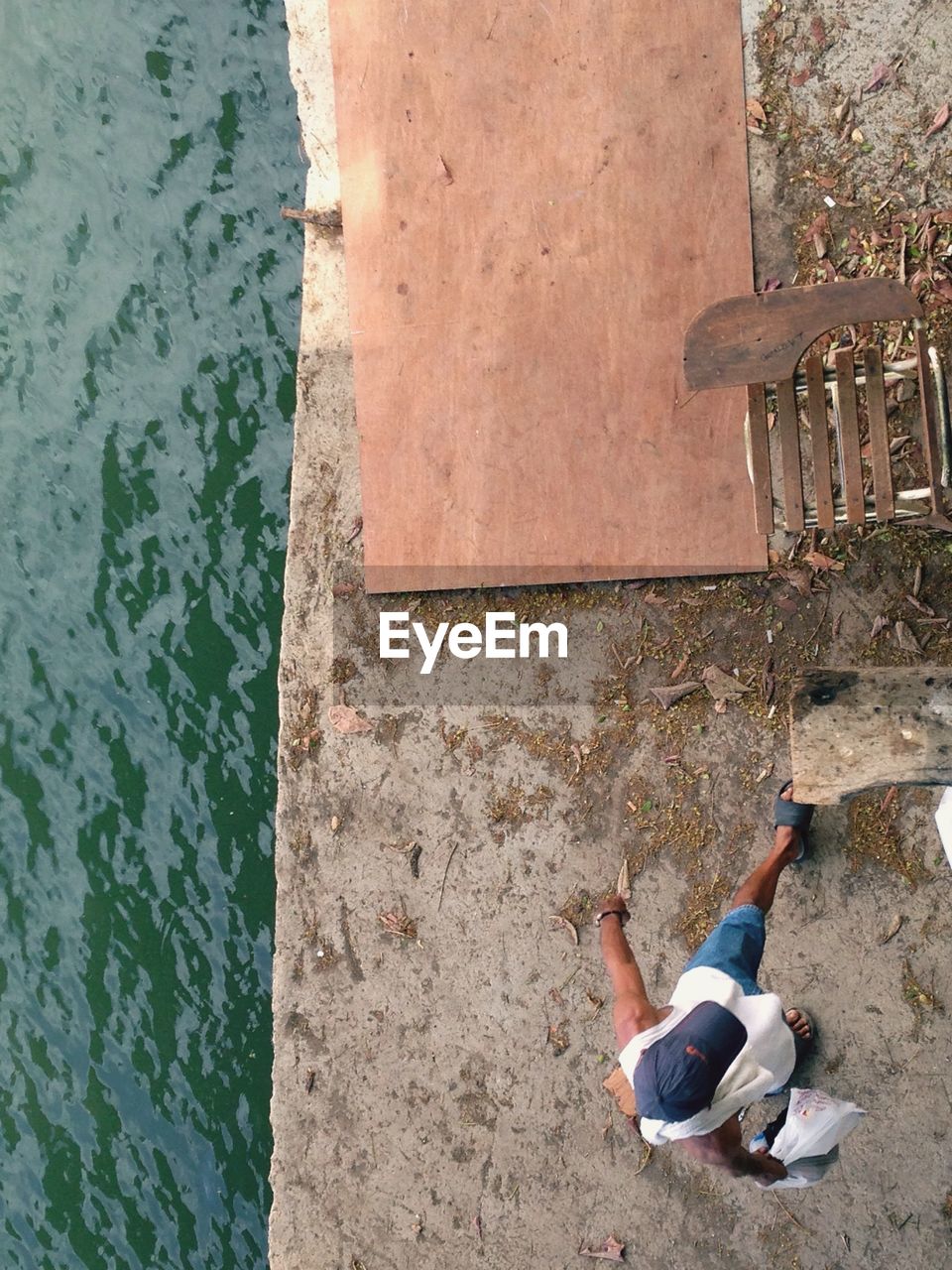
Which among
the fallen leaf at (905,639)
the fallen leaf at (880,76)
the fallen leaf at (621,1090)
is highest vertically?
the fallen leaf at (880,76)

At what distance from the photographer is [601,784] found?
16.6 ft

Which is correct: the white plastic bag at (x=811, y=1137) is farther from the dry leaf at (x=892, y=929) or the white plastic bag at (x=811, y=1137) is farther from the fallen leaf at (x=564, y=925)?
the fallen leaf at (x=564, y=925)

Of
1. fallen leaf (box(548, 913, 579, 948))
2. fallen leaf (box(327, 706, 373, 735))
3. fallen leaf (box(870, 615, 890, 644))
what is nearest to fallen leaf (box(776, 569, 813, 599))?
fallen leaf (box(870, 615, 890, 644))

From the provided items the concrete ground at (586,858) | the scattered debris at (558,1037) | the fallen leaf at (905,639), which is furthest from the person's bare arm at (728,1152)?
the fallen leaf at (905,639)

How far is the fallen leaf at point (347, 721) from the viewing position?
5281 millimetres

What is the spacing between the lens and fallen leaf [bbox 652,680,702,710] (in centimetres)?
495

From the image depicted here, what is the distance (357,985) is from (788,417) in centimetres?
361

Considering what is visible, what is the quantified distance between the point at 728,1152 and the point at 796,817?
1599 mm

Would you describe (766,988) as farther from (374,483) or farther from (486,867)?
(374,483)

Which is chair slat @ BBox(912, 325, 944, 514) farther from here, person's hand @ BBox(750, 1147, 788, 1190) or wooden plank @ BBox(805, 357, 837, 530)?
person's hand @ BBox(750, 1147, 788, 1190)

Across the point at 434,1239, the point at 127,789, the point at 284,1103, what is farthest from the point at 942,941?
the point at 127,789

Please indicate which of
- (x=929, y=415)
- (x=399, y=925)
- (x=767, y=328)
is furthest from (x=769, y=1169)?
(x=767, y=328)

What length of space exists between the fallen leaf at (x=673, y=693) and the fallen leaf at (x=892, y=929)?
147 cm

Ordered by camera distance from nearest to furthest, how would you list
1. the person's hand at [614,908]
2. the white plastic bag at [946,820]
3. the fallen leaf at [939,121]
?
1. the white plastic bag at [946,820]
2. the person's hand at [614,908]
3. the fallen leaf at [939,121]
